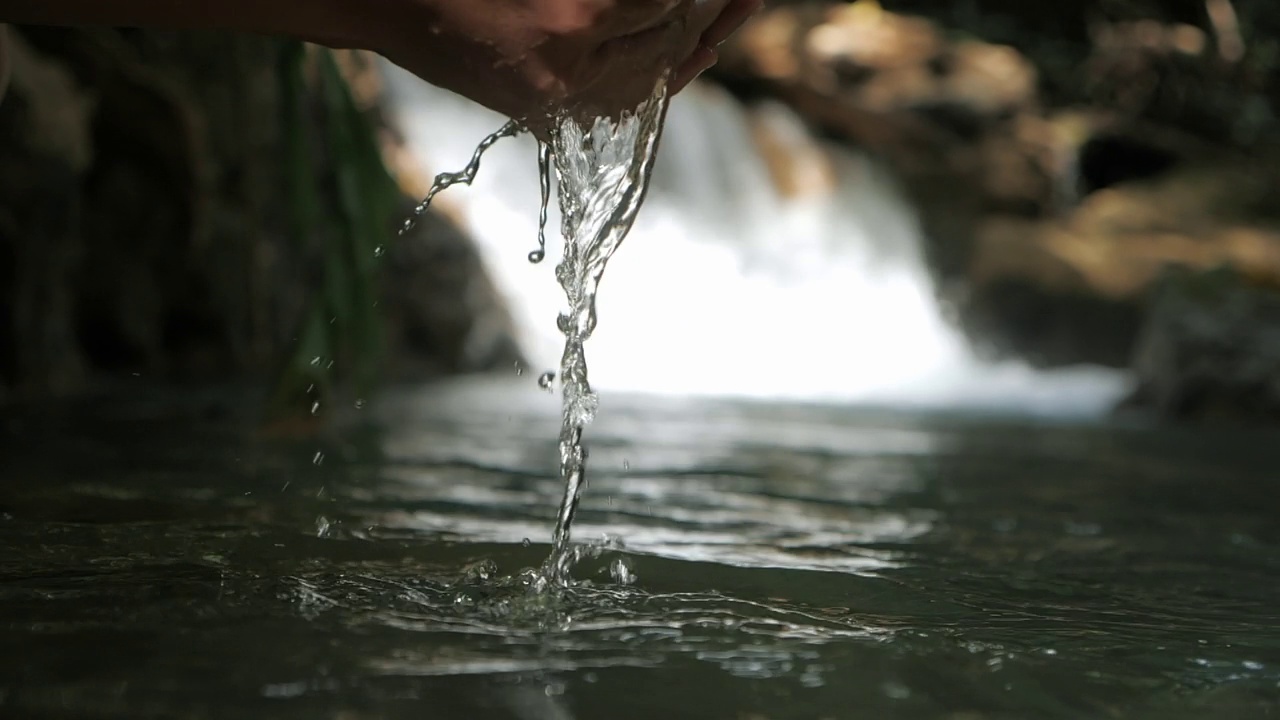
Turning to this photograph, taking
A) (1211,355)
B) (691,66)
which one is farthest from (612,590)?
(1211,355)

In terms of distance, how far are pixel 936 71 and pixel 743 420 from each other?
10.3m

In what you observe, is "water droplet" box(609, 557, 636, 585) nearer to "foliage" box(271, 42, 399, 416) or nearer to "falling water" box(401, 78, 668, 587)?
"falling water" box(401, 78, 668, 587)

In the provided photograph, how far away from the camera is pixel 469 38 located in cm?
122

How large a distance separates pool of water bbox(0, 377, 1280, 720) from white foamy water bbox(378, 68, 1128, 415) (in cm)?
534

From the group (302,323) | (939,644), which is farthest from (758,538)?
(302,323)

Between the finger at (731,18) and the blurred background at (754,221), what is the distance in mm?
1594

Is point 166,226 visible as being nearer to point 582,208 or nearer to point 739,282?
point 582,208

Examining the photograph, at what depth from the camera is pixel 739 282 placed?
493 inches

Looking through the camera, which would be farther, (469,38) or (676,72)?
(676,72)

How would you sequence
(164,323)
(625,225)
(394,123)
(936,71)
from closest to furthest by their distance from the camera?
(625,225)
(164,323)
(394,123)
(936,71)

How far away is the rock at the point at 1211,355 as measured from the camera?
7.24 metres

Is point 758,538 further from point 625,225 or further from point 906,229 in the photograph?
point 906,229

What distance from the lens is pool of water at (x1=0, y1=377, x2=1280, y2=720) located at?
97cm

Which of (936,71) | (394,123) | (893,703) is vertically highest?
(936,71)
